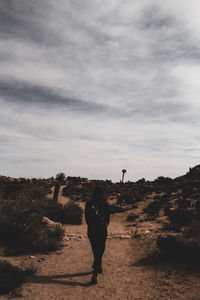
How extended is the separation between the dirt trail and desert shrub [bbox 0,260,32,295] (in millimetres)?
222

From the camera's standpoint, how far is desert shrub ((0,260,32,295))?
5527 millimetres

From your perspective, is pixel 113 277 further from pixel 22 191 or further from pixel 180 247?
pixel 22 191

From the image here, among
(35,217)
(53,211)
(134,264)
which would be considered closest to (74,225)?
(53,211)

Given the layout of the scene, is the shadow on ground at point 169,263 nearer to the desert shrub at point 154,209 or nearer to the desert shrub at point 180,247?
the desert shrub at point 180,247

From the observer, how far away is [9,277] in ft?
19.4

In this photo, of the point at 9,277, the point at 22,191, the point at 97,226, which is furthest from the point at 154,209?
the point at 9,277

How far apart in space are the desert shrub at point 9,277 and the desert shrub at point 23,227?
9.19 ft

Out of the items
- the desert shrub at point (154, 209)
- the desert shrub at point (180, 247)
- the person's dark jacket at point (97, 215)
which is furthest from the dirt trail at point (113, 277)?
the desert shrub at point (154, 209)

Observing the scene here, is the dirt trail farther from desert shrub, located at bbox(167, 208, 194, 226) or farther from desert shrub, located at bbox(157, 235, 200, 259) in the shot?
desert shrub, located at bbox(167, 208, 194, 226)

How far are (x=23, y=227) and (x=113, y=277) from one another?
4.70 m

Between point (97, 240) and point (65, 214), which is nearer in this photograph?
point (97, 240)

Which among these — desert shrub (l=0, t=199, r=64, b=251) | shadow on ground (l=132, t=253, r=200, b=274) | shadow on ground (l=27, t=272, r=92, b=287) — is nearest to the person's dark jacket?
shadow on ground (l=27, t=272, r=92, b=287)

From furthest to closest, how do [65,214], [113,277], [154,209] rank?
[154,209]
[65,214]
[113,277]

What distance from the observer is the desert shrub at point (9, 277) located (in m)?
5.53
